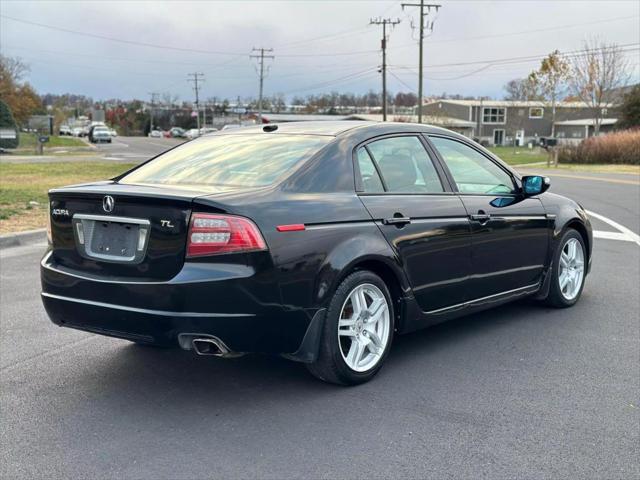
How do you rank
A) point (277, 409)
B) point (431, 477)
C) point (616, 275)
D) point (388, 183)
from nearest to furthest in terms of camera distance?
point (431, 477) < point (277, 409) < point (388, 183) < point (616, 275)

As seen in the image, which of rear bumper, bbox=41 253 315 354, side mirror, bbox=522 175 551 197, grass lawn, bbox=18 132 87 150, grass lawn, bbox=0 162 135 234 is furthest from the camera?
grass lawn, bbox=18 132 87 150

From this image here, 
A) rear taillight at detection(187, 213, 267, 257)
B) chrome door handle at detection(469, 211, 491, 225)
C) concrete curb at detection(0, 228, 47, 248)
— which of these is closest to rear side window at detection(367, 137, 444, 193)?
chrome door handle at detection(469, 211, 491, 225)

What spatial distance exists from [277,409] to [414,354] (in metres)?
1.40

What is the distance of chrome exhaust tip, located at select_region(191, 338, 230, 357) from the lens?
3.71 meters

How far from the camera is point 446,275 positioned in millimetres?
4871

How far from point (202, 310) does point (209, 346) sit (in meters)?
0.24

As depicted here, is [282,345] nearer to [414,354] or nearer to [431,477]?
[431,477]

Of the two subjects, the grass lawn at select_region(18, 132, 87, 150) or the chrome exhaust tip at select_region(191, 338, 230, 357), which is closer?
the chrome exhaust tip at select_region(191, 338, 230, 357)

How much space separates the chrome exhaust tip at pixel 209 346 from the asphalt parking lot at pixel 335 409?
1.23 feet

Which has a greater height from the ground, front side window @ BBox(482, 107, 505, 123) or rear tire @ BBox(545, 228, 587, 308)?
front side window @ BBox(482, 107, 505, 123)

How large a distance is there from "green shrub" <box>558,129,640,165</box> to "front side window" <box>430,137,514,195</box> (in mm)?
34591

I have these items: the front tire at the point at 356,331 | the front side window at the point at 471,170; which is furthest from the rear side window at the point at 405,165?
the front tire at the point at 356,331

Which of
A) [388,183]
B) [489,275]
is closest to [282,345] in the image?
[388,183]

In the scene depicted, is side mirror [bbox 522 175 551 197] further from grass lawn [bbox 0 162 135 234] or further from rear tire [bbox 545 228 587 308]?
grass lawn [bbox 0 162 135 234]
